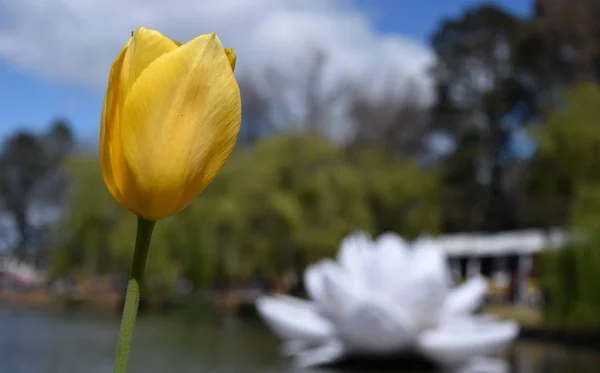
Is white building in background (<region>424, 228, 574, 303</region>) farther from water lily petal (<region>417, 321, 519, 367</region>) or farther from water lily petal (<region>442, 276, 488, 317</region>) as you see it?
water lily petal (<region>417, 321, 519, 367</region>)

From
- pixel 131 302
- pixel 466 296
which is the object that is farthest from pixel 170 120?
pixel 466 296

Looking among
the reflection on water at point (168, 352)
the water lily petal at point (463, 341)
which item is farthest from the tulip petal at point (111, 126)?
the reflection on water at point (168, 352)

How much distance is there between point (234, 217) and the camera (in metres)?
14.7

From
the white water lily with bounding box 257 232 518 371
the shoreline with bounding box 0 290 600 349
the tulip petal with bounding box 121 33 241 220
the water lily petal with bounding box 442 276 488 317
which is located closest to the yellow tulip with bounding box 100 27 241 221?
the tulip petal with bounding box 121 33 241 220

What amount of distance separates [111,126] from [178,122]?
2.1 inches

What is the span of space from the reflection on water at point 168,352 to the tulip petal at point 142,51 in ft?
11.5

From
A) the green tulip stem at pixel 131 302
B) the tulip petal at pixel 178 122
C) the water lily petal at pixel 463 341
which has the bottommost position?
the green tulip stem at pixel 131 302

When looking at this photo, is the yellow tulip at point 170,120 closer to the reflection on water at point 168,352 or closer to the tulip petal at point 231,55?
the tulip petal at point 231,55

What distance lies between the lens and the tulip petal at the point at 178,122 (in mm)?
583

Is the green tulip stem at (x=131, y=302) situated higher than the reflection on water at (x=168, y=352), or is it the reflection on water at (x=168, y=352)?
the reflection on water at (x=168, y=352)

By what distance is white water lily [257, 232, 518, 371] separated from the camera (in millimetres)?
3676

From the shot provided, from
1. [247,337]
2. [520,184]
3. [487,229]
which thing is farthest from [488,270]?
[247,337]

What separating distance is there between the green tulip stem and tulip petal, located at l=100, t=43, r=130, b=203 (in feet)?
0.24

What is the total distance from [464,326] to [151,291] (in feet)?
40.2
